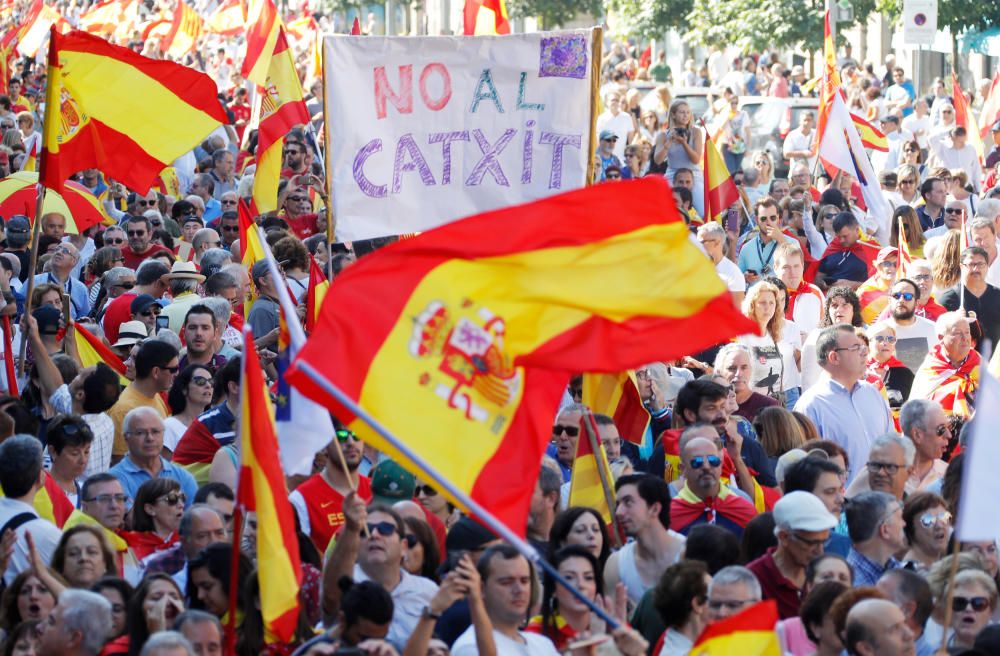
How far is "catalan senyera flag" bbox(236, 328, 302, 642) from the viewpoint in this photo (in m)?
6.18

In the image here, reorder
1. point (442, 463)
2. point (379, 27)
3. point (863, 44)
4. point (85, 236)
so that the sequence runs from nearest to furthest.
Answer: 1. point (442, 463)
2. point (85, 236)
3. point (863, 44)
4. point (379, 27)

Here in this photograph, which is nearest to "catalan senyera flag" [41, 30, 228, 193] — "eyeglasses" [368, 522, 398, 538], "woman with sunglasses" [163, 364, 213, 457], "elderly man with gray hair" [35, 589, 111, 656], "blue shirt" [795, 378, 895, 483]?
"woman with sunglasses" [163, 364, 213, 457]

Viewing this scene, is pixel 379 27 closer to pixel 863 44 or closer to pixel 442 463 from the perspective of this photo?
pixel 863 44

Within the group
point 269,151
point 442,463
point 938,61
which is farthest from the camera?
point 938,61

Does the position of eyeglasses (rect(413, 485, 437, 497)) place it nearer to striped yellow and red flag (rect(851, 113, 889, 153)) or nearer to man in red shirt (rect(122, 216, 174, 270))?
man in red shirt (rect(122, 216, 174, 270))

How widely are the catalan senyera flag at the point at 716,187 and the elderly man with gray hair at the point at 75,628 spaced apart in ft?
31.9

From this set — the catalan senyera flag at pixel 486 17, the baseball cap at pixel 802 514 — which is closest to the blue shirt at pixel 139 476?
Result: the baseball cap at pixel 802 514

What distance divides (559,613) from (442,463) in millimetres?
1231

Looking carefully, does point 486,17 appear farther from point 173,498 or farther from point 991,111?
point 173,498

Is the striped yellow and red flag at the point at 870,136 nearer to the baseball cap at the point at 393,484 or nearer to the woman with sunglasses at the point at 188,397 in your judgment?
the woman with sunglasses at the point at 188,397

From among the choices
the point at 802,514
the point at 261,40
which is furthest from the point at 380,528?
the point at 261,40

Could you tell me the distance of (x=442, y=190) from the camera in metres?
10.2

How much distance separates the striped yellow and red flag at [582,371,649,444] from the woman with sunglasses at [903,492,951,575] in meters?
1.79

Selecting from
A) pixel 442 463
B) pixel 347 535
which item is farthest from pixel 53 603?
pixel 442 463
